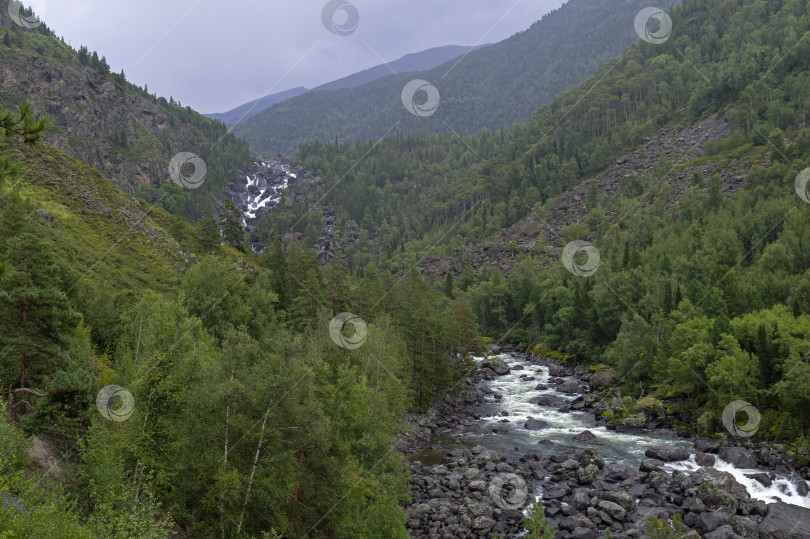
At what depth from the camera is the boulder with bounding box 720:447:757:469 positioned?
40.4 metres

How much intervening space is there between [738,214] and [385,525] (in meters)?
104

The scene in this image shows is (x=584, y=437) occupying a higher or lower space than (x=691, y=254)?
lower

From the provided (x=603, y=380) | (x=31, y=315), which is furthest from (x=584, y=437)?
(x=31, y=315)

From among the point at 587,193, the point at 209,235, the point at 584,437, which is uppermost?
the point at 587,193

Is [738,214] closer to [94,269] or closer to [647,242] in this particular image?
[647,242]

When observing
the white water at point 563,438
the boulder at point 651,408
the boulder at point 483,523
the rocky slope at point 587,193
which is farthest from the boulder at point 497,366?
the rocky slope at point 587,193

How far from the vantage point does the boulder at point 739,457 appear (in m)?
40.4

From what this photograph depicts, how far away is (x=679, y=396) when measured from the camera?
191 ft

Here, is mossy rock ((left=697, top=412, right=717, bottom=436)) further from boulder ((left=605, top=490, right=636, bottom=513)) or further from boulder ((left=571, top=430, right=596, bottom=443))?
boulder ((left=605, top=490, right=636, bottom=513))

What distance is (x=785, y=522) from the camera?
31141 mm

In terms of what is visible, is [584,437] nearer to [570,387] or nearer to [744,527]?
[744,527]

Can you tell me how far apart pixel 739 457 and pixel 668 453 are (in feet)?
17.0

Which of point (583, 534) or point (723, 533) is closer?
point (723, 533)

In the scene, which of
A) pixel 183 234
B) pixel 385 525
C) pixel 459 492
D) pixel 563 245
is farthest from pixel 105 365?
pixel 563 245
